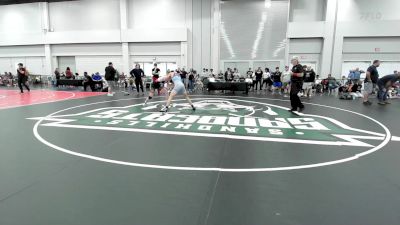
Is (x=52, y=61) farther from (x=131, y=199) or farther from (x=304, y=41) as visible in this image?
(x=131, y=199)

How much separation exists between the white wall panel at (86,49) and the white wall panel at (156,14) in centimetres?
242

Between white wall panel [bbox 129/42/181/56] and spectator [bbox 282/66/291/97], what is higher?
white wall panel [bbox 129/42/181/56]

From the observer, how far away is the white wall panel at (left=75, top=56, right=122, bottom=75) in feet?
75.4

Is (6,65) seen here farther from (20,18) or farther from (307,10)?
(307,10)

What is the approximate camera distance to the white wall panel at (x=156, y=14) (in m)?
21.5

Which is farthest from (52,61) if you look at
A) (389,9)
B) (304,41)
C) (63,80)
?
(389,9)

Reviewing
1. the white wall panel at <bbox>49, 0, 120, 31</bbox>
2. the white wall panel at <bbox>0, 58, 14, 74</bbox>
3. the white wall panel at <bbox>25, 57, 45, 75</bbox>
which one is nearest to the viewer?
the white wall panel at <bbox>49, 0, 120, 31</bbox>

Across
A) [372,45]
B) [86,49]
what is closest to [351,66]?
[372,45]

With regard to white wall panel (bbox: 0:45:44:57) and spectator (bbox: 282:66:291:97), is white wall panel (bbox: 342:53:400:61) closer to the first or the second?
spectator (bbox: 282:66:291:97)

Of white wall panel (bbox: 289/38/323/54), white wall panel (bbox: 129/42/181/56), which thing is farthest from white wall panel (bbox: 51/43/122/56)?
white wall panel (bbox: 289/38/323/54)

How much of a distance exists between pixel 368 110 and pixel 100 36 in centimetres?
2073

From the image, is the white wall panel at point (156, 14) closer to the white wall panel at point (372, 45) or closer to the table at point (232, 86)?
the table at point (232, 86)

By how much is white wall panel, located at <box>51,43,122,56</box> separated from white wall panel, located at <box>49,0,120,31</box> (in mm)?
1582

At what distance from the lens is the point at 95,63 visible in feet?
76.9
